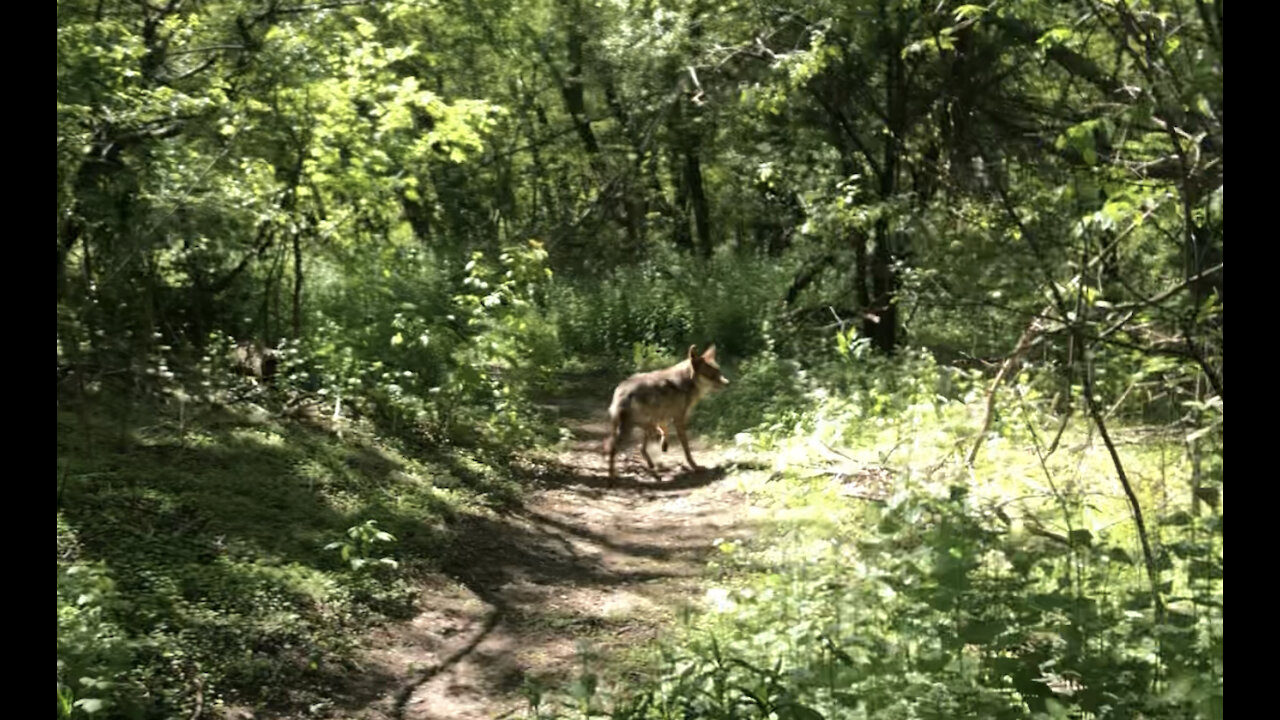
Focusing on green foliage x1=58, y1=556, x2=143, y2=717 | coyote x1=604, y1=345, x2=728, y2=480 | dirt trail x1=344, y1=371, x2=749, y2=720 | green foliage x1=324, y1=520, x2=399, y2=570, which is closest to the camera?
green foliage x1=58, y1=556, x2=143, y2=717

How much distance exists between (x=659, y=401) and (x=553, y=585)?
12.4 feet

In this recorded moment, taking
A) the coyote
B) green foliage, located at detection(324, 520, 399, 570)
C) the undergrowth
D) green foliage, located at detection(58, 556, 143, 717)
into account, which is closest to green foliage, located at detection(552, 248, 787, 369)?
the coyote

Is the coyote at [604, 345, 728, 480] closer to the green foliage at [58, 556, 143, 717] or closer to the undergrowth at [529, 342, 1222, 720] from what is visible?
the undergrowth at [529, 342, 1222, 720]

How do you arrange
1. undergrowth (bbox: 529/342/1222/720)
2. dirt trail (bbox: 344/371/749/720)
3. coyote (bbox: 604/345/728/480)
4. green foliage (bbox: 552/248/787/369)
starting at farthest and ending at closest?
green foliage (bbox: 552/248/787/369)
coyote (bbox: 604/345/728/480)
dirt trail (bbox: 344/371/749/720)
undergrowth (bbox: 529/342/1222/720)

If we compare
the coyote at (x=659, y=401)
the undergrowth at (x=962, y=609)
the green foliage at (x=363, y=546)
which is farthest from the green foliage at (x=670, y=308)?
the green foliage at (x=363, y=546)

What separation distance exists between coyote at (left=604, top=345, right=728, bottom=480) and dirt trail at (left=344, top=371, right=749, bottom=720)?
1.36ft

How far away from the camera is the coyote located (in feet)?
36.1

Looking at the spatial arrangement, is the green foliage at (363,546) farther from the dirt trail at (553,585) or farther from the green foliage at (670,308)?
the green foliage at (670,308)

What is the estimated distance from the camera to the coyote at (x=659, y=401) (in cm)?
1102

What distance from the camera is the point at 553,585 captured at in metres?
7.82
